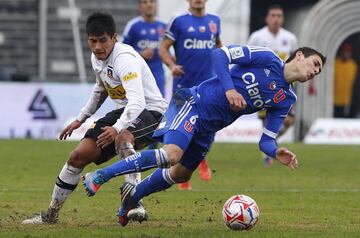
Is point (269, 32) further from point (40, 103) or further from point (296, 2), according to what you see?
point (296, 2)

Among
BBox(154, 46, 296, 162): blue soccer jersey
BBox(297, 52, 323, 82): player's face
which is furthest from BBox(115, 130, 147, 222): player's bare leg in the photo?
BBox(297, 52, 323, 82): player's face

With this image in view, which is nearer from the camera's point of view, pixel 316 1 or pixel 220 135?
pixel 220 135

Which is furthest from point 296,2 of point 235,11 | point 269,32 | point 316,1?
point 269,32

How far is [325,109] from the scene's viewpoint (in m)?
26.8

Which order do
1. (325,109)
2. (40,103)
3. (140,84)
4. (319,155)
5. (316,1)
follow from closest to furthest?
(140,84) → (319,155) → (40,103) → (325,109) → (316,1)

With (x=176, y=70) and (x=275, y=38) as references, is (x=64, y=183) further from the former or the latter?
(x=275, y=38)

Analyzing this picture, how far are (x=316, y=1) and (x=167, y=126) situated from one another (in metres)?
20.7

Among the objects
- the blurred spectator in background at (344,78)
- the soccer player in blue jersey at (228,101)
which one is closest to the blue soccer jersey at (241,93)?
the soccer player in blue jersey at (228,101)

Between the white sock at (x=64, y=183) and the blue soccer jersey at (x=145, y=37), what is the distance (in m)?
7.65

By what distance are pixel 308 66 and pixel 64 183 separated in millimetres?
2483

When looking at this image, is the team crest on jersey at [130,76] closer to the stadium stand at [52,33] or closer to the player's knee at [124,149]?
the player's knee at [124,149]

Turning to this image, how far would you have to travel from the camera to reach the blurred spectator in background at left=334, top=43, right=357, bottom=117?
28453 mm

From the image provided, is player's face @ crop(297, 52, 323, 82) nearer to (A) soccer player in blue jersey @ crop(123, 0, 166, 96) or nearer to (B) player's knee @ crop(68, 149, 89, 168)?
(B) player's knee @ crop(68, 149, 89, 168)

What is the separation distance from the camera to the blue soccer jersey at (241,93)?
9.45 metres
